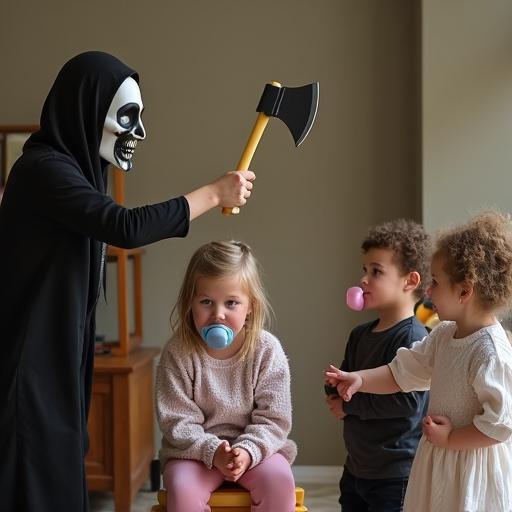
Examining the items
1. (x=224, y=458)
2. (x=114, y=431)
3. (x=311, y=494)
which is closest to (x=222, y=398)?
(x=224, y=458)

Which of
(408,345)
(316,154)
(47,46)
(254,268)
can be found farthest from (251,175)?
(47,46)

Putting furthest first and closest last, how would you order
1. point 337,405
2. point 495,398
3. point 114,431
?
1. point 114,431
2. point 337,405
3. point 495,398

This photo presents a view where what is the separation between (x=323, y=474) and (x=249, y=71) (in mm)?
1563

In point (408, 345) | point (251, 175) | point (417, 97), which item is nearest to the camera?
point (251, 175)

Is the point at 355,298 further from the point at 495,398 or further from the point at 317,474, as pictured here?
the point at 317,474

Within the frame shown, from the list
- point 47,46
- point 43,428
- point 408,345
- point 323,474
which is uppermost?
point 47,46

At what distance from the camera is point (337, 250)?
3199 millimetres

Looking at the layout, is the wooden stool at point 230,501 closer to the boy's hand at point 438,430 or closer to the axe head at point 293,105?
the boy's hand at point 438,430

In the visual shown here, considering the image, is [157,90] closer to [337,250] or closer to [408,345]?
[337,250]

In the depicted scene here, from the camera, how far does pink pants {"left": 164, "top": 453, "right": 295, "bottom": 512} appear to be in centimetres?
169

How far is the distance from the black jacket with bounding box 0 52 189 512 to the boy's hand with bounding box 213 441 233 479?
0.27 metres

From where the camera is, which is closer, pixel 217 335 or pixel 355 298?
pixel 217 335

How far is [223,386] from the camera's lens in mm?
1826

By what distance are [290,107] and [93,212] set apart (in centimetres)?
49
